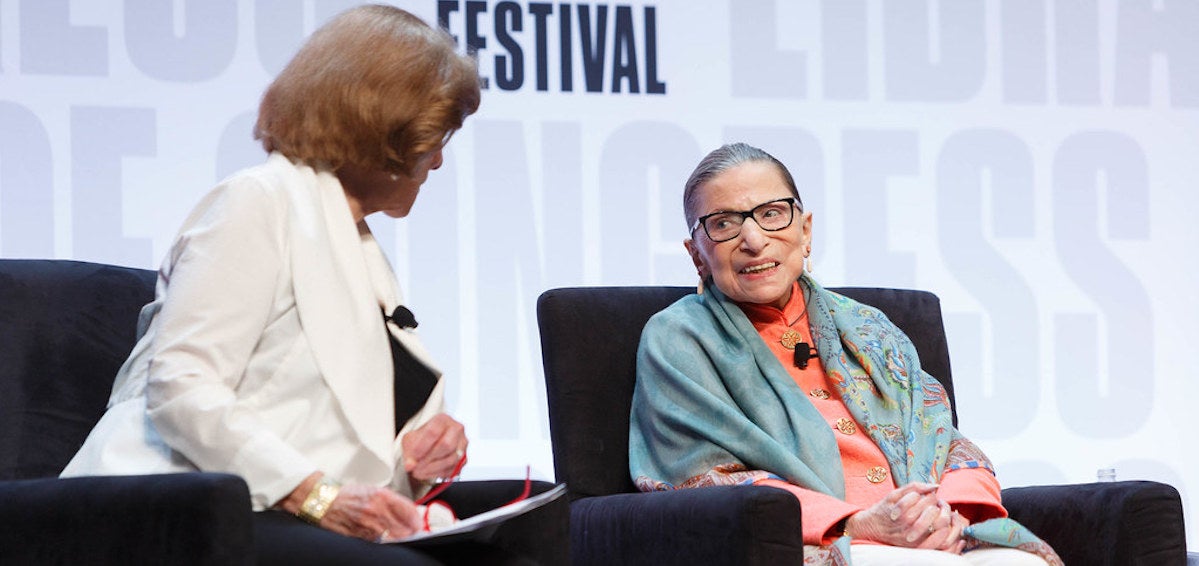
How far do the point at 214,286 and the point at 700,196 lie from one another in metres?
1.09

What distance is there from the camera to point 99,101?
3.12 meters

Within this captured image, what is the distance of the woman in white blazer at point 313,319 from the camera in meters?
1.69

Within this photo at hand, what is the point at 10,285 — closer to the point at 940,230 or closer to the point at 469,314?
the point at 469,314

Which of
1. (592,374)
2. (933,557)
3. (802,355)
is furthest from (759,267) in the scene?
(933,557)

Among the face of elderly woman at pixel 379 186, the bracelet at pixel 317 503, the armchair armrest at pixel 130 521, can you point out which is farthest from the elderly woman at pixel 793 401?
the armchair armrest at pixel 130 521

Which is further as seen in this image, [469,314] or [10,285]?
[469,314]

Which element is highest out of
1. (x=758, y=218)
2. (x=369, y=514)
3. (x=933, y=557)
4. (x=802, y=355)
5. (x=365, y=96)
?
(x=365, y=96)

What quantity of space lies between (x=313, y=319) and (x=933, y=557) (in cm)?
96

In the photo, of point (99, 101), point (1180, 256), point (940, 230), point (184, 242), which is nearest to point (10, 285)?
point (184, 242)

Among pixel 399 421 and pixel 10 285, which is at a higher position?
pixel 10 285

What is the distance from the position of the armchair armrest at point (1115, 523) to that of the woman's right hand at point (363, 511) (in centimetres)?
120

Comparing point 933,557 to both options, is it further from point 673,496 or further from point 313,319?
point 313,319

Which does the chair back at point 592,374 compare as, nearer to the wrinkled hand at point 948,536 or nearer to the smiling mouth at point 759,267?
the smiling mouth at point 759,267

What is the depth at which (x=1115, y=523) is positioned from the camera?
2311 millimetres
